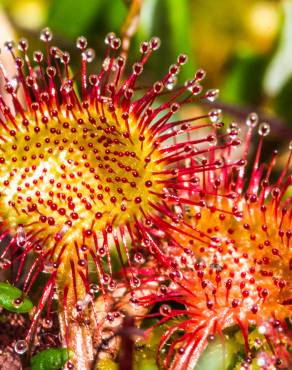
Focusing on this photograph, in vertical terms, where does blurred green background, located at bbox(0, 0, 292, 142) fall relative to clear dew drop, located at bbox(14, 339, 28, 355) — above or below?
above

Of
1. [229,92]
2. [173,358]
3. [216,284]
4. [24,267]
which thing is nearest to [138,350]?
[173,358]

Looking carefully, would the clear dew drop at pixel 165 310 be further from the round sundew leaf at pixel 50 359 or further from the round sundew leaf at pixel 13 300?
the round sundew leaf at pixel 13 300

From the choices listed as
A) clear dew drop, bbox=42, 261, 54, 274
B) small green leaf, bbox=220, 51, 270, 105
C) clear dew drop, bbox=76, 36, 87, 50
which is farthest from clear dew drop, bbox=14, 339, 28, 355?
small green leaf, bbox=220, 51, 270, 105

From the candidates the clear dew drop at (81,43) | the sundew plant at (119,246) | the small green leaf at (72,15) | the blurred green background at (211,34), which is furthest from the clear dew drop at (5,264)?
the small green leaf at (72,15)

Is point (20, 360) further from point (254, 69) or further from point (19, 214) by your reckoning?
point (254, 69)

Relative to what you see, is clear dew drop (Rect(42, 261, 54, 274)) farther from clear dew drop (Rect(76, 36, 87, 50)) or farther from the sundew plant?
clear dew drop (Rect(76, 36, 87, 50))

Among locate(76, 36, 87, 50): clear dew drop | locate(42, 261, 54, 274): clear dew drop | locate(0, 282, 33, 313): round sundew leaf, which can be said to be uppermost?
locate(76, 36, 87, 50): clear dew drop
